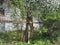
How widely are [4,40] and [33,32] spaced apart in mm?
1280

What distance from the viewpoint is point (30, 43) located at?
10.4 m

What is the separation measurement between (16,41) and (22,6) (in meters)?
1.69

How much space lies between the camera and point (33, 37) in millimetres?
11078

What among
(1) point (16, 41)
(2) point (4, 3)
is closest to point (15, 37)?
(1) point (16, 41)

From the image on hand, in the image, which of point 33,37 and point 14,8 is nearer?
point 14,8

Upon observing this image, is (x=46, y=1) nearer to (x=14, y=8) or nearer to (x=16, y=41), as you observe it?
(x=14, y=8)

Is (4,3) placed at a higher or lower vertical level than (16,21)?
higher

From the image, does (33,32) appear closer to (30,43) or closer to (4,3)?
(30,43)

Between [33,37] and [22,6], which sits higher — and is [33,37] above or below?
below

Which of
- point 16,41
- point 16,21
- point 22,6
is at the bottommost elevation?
point 16,41

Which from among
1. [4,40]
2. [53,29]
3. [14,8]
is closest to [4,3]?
[14,8]

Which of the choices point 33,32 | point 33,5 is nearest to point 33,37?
point 33,32

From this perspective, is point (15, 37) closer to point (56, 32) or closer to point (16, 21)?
point (16, 21)

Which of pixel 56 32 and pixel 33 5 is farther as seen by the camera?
pixel 56 32
